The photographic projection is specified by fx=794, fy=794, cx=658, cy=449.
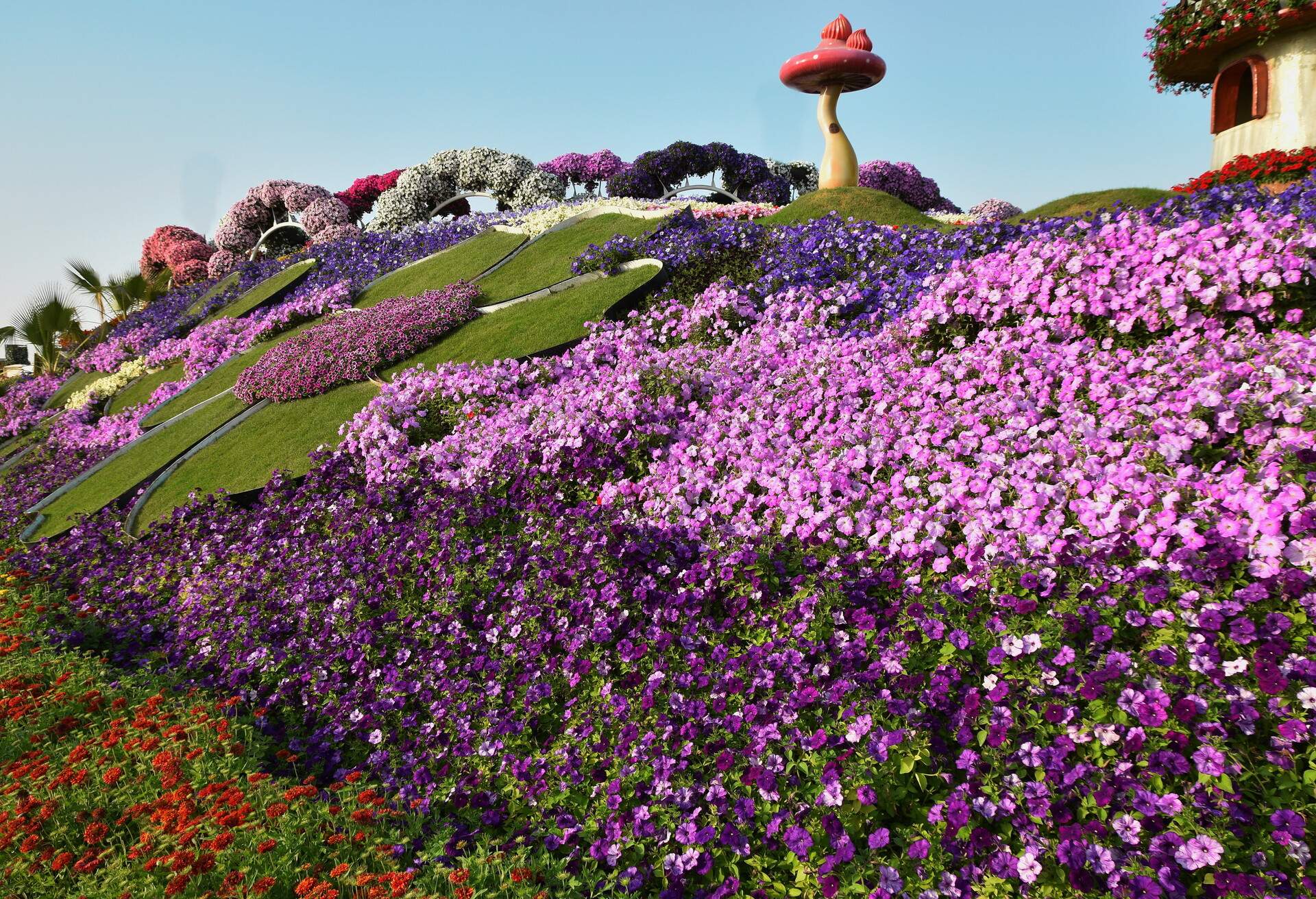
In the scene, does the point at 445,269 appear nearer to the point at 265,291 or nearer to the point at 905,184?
the point at 265,291

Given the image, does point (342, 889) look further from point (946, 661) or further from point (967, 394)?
point (967, 394)

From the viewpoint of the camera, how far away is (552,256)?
15484 mm

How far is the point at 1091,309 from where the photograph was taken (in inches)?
261

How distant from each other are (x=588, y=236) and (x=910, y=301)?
803 cm

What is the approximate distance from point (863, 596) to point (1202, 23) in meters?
19.0

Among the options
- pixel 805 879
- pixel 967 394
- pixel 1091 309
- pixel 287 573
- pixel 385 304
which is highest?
pixel 385 304

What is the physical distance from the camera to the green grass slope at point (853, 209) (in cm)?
1530

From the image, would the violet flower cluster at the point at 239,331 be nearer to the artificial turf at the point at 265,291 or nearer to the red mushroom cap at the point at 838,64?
the artificial turf at the point at 265,291

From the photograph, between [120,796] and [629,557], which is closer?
[120,796]

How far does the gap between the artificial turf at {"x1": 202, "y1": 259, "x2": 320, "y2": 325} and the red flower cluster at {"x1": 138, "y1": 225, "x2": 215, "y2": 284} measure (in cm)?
1879

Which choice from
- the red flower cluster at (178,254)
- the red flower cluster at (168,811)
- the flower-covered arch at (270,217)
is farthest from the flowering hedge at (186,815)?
the red flower cluster at (178,254)

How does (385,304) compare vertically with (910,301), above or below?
above

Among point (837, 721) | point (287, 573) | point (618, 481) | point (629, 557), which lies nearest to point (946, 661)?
point (837, 721)

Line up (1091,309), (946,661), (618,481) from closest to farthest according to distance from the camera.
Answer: (946,661)
(1091,309)
(618,481)
